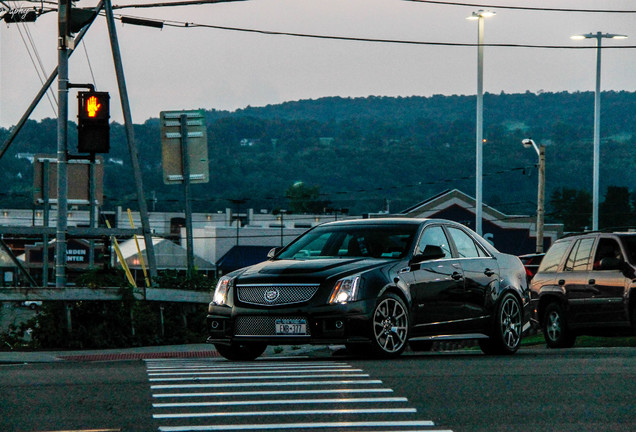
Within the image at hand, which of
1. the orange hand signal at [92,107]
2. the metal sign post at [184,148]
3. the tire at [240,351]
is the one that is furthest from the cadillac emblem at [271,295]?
the metal sign post at [184,148]

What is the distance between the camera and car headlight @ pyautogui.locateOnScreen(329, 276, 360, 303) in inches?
523

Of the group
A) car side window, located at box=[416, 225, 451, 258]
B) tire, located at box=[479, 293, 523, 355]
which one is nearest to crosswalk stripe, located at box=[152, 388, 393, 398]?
car side window, located at box=[416, 225, 451, 258]

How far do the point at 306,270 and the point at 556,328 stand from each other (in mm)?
7544

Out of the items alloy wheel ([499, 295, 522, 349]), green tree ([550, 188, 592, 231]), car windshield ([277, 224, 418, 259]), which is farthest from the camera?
green tree ([550, 188, 592, 231])

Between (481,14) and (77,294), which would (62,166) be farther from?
(481,14)

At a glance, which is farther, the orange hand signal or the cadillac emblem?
the orange hand signal

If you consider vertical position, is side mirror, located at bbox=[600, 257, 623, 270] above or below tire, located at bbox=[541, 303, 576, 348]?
above

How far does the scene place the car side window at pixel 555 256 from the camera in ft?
66.2

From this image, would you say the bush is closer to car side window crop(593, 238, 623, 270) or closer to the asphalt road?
the asphalt road

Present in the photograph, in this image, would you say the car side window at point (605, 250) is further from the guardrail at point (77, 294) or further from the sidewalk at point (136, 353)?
the guardrail at point (77, 294)

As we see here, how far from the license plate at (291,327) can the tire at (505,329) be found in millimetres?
2996

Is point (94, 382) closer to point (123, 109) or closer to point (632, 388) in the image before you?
point (632, 388)

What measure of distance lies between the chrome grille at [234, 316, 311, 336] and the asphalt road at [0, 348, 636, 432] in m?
0.43

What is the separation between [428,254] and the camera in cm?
1419
